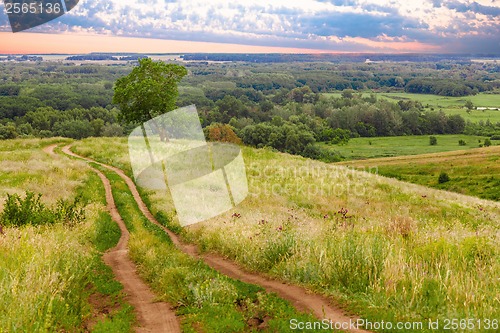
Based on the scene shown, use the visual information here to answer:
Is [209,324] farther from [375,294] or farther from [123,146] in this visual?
[123,146]

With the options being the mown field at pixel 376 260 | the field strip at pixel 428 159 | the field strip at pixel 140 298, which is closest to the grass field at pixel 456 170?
the field strip at pixel 428 159

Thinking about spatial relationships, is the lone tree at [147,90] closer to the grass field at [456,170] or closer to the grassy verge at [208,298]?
the grassy verge at [208,298]

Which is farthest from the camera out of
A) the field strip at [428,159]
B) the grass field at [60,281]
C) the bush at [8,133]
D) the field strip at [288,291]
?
the bush at [8,133]

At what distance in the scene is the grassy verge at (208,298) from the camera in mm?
8148

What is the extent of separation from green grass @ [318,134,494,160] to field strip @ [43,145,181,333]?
4379 inches

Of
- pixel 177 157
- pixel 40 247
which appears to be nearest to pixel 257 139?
pixel 177 157

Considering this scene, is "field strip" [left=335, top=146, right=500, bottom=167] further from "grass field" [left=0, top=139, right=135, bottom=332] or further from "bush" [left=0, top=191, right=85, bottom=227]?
"grass field" [left=0, top=139, right=135, bottom=332]

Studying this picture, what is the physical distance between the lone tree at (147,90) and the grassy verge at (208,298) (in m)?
30.1

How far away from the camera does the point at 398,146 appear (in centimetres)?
13938

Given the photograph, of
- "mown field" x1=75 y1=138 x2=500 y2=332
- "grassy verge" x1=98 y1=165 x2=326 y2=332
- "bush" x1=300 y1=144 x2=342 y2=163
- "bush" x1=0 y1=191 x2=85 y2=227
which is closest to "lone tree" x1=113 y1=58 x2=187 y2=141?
"mown field" x1=75 y1=138 x2=500 y2=332

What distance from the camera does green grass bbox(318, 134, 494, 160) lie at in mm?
125938

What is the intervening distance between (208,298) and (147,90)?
1372 inches

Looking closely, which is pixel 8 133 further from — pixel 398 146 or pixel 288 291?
pixel 398 146

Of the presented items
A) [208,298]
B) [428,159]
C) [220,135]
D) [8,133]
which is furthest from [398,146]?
[208,298]
